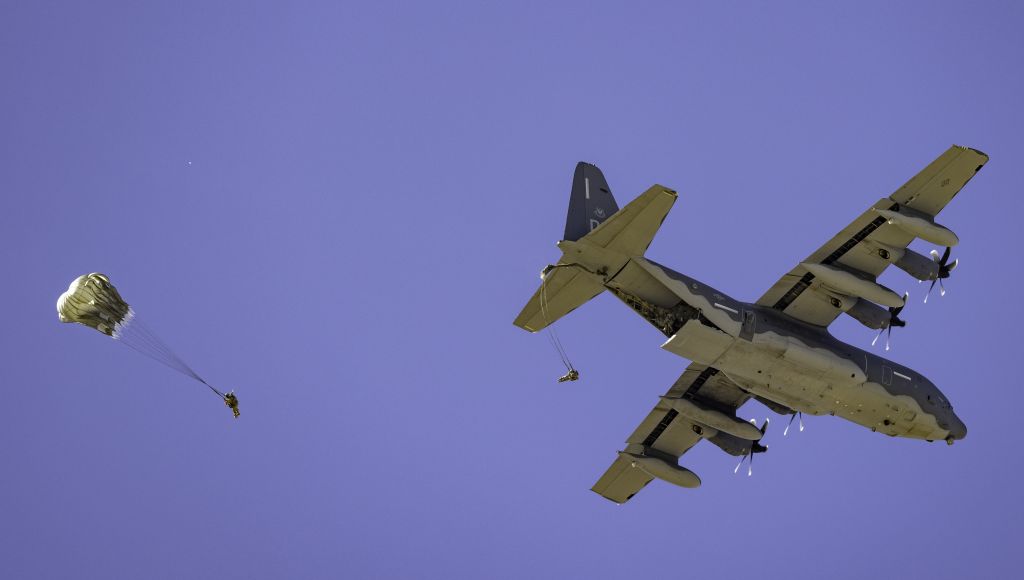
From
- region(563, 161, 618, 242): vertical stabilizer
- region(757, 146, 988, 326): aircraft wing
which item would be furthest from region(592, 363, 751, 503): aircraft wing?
region(563, 161, 618, 242): vertical stabilizer

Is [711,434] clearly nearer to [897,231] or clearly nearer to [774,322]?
[774,322]

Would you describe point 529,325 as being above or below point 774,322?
below

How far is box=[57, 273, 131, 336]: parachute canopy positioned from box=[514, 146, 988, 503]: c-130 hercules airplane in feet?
34.6

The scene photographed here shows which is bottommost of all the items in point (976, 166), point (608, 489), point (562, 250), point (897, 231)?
point (608, 489)

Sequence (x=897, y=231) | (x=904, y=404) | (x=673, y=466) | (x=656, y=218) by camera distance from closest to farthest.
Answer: (x=656, y=218) < (x=897, y=231) < (x=904, y=404) < (x=673, y=466)

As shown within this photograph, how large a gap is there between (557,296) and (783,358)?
6.16m

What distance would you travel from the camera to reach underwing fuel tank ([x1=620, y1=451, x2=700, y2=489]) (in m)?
36.2

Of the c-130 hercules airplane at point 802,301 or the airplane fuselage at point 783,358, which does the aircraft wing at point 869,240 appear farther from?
Result: the airplane fuselage at point 783,358

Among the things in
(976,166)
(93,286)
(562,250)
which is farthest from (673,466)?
(93,286)

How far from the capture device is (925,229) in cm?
2983

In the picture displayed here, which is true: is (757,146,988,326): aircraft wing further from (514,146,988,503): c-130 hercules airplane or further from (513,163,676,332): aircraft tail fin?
(513,163,676,332): aircraft tail fin

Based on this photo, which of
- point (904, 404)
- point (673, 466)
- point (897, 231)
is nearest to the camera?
point (897, 231)

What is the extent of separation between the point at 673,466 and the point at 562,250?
9873 mm

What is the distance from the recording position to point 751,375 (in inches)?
1264
